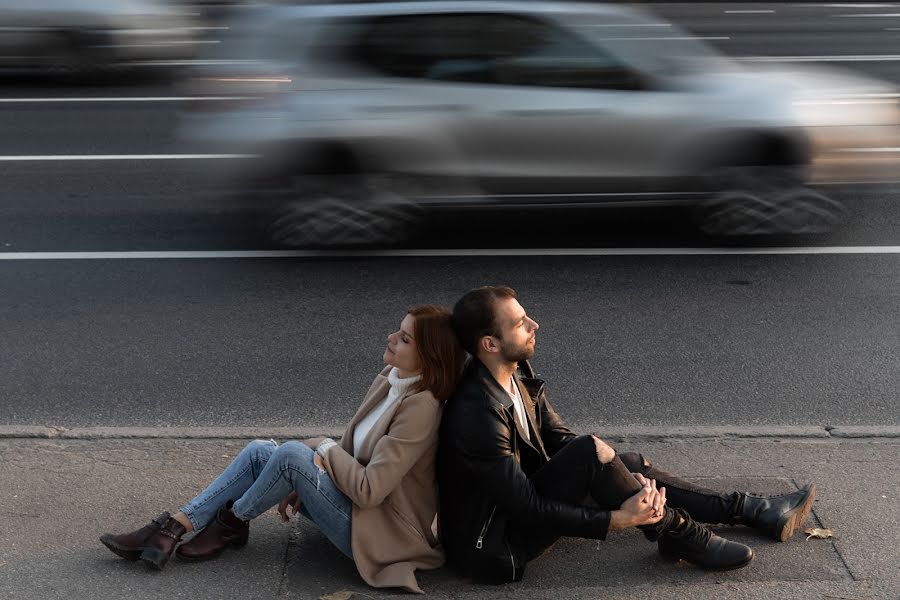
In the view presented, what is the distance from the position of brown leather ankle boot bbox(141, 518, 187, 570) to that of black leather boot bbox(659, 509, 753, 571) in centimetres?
182

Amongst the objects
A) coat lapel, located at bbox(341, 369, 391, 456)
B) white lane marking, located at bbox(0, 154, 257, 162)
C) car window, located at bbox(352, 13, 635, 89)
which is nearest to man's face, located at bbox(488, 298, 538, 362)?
coat lapel, located at bbox(341, 369, 391, 456)

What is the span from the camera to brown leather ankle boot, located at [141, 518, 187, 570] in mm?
4590

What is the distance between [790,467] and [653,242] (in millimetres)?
3995

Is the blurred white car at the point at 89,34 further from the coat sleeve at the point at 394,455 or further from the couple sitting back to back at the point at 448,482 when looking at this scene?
the coat sleeve at the point at 394,455

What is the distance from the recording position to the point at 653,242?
934 centimetres

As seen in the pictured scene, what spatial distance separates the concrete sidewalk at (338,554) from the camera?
14.8 feet

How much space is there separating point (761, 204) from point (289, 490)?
551 centimetres

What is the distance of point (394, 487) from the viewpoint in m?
4.43

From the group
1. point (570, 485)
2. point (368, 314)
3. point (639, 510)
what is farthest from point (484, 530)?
point (368, 314)

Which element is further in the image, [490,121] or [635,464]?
[490,121]

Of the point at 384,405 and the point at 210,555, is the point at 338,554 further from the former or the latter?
the point at 384,405

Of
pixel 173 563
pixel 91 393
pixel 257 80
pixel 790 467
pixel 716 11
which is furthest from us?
pixel 716 11

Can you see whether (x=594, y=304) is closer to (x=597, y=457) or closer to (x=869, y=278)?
(x=869, y=278)

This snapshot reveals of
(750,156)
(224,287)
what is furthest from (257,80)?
(750,156)
